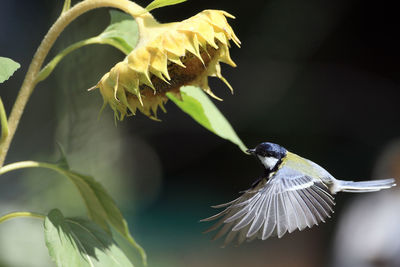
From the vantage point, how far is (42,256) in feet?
2.98

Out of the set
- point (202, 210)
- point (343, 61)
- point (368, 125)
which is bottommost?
point (202, 210)

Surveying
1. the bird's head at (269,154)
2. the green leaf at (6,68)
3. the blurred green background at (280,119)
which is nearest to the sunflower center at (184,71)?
the green leaf at (6,68)

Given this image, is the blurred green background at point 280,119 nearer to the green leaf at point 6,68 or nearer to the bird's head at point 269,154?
the bird's head at point 269,154

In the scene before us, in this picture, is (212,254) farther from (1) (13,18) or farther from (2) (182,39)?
(2) (182,39)

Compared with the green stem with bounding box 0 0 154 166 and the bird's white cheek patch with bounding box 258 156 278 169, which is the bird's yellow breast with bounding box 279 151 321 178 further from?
the green stem with bounding box 0 0 154 166

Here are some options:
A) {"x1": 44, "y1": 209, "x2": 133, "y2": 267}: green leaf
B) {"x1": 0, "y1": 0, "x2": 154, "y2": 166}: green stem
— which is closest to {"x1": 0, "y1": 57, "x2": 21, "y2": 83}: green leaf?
{"x1": 0, "y1": 0, "x2": 154, "y2": 166}: green stem

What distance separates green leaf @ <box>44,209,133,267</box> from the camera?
571mm

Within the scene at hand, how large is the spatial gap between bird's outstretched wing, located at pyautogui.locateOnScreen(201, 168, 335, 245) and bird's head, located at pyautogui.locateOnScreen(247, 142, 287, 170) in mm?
23

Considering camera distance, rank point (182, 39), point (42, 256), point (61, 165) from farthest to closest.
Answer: point (42, 256), point (61, 165), point (182, 39)

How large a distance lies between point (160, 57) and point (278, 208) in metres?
0.29

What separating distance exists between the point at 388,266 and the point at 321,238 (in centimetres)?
187

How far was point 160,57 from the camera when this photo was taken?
532 millimetres

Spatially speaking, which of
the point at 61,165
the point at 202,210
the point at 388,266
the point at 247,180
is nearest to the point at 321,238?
the point at 247,180

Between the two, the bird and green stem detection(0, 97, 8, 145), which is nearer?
green stem detection(0, 97, 8, 145)
